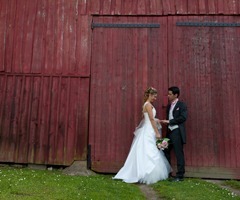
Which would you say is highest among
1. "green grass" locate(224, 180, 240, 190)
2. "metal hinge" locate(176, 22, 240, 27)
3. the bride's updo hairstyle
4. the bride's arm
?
"metal hinge" locate(176, 22, 240, 27)

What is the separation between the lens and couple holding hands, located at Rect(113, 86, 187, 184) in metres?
6.29

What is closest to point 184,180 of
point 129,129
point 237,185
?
point 237,185

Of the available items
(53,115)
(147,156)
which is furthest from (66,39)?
(147,156)

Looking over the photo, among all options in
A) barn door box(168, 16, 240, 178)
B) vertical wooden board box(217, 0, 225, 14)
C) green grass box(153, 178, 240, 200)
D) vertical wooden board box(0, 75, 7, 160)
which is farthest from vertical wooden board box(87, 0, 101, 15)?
green grass box(153, 178, 240, 200)

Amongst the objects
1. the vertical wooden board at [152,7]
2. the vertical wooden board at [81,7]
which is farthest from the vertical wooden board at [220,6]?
the vertical wooden board at [81,7]

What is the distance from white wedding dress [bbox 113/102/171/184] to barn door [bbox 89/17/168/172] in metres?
0.54

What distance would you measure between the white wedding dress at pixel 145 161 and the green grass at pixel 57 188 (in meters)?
0.46

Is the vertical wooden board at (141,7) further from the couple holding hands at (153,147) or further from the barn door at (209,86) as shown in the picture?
the couple holding hands at (153,147)

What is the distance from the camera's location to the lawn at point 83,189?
468cm

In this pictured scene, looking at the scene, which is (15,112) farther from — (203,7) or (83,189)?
(203,7)

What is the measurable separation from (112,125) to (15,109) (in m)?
2.38

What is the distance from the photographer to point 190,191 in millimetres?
5449

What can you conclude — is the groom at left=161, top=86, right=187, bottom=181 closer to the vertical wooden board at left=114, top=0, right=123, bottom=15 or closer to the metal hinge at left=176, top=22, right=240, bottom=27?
the metal hinge at left=176, top=22, right=240, bottom=27

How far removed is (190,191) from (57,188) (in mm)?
2285
